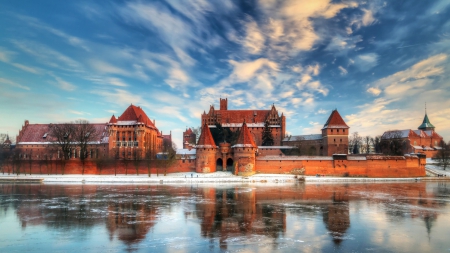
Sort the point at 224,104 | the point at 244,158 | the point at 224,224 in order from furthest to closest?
the point at 224,104
the point at 244,158
the point at 224,224

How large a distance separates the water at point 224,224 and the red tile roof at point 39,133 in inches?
1181

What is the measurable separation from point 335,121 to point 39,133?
42813 mm

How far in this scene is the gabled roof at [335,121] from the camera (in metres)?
46.3

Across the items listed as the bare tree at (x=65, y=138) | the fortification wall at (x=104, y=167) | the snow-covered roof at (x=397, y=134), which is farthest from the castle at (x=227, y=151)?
the snow-covered roof at (x=397, y=134)

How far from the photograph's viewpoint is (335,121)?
153 feet

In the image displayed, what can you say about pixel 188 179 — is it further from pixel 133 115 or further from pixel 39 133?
pixel 39 133

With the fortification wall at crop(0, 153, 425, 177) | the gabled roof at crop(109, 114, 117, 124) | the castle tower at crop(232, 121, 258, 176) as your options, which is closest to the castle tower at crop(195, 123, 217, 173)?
the fortification wall at crop(0, 153, 425, 177)

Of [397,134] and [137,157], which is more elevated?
[397,134]

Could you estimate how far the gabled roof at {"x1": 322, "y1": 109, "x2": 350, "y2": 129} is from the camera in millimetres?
46312

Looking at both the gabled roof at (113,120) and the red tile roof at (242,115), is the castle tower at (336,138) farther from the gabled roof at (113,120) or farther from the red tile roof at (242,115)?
the gabled roof at (113,120)

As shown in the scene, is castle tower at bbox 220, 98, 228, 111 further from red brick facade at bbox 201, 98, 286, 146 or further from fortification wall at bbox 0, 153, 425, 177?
fortification wall at bbox 0, 153, 425, 177

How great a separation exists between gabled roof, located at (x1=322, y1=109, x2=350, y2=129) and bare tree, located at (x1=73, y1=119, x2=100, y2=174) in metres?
31.9

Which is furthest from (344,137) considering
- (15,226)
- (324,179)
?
(15,226)

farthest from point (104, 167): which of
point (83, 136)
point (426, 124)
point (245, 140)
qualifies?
point (426, 124)
